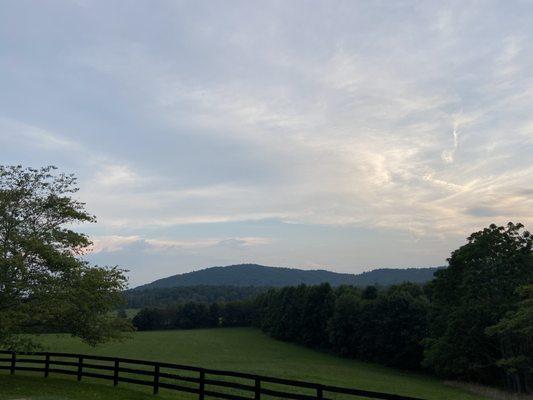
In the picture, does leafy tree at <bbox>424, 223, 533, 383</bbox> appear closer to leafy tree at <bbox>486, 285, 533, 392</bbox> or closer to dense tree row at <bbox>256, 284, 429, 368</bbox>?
leafy tree at <bbox>486, 285, 533, 392</bbox>

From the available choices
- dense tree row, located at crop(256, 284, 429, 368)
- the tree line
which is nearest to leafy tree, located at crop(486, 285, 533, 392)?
the tree line

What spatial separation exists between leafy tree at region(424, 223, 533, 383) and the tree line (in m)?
0.07

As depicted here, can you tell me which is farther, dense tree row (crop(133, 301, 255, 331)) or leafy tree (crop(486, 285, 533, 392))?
dense tree row (crop(133, 301, 255, 331))

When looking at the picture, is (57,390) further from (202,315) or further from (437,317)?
(202,315)

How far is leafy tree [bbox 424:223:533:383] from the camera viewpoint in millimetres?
36094

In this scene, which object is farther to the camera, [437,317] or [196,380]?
[437,317]

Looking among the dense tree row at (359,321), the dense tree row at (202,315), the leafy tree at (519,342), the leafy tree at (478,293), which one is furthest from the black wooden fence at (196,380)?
the dense tree row at (202,315)

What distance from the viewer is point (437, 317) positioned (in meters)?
42.9

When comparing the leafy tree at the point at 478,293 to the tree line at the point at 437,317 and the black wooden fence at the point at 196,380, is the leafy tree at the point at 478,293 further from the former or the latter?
the black wooden fence at the point at 196,380

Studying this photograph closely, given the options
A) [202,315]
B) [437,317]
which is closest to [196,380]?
[437,317]

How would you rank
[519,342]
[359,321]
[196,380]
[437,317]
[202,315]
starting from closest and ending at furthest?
[196,380] < [519,342] < [437,317] < [359,321] < [202,315]

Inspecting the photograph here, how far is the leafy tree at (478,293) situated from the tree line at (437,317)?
0.07m

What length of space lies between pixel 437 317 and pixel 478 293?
21.1 ft

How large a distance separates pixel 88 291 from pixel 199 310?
100357mm
